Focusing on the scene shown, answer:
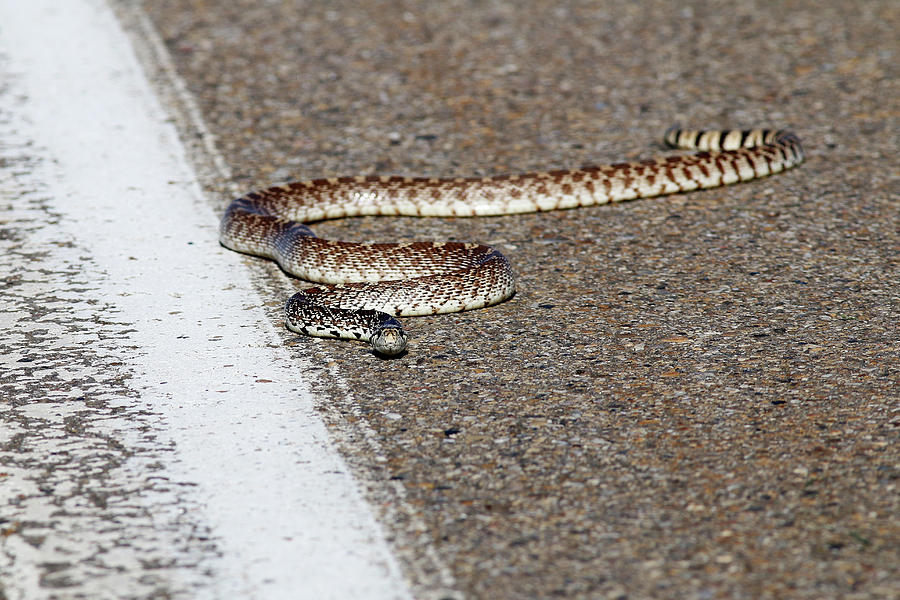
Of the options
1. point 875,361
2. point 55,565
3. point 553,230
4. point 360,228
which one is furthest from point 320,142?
point 55,565

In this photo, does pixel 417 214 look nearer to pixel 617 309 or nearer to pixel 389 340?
pixel 617 309

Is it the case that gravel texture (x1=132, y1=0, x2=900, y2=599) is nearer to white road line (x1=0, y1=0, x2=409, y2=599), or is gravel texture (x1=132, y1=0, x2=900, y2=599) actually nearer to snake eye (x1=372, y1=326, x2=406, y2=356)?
snake eye (x1=372, y1=326, x2=406, y2=356)

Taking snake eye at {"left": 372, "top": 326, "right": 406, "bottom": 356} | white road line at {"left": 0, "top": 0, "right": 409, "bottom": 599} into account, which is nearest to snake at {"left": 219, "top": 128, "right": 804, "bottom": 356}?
snake eye at {"left": 372, "top": 326, "right": 406, "bottom": 356}

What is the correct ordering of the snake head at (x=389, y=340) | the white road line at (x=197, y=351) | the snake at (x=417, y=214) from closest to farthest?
the white road line at (x=197, y=351) → the snake head at (x=389, y=340) → the snake at (x=417, y=214)

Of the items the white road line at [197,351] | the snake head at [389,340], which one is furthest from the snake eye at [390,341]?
the white road line at [197,351]

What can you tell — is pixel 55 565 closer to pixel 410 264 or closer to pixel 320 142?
Answer: pixel 410 264

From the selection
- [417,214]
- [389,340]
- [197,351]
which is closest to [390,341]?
[389,340]

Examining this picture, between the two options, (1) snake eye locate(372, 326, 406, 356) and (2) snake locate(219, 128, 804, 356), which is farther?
(2) snake locate(219, 128, 804, 356)

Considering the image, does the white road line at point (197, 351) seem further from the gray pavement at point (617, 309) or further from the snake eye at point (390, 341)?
the snake eye at point (390, 341)
